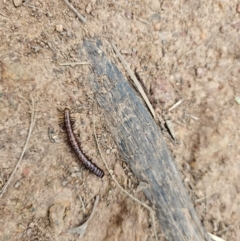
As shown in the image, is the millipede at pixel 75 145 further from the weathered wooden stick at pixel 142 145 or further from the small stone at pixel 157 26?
the small stone at pixel 157 26

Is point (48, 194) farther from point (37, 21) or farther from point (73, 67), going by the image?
point (37, 21)

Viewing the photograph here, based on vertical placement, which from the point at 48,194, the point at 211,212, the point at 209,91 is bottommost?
the point at 48,194

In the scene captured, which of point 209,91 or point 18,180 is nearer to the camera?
point 18,180

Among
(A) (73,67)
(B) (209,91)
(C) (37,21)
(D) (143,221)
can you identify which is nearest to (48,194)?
(D) (143,221)

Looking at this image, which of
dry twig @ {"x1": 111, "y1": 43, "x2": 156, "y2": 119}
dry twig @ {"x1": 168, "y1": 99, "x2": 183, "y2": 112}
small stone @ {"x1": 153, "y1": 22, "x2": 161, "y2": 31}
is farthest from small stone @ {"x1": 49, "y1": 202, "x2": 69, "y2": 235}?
small stone @ {"x1": 153, "y1": 22, "x2": 161, "y2": 31}

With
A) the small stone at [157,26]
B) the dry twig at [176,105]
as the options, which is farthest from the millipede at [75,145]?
the small stone at [157,26]

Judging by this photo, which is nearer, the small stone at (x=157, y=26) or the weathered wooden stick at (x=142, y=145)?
the weathered wooden stick at (x=142, y=145)

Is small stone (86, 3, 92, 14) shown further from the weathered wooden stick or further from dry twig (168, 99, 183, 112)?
dry twig (168, 99, 183, 112)
